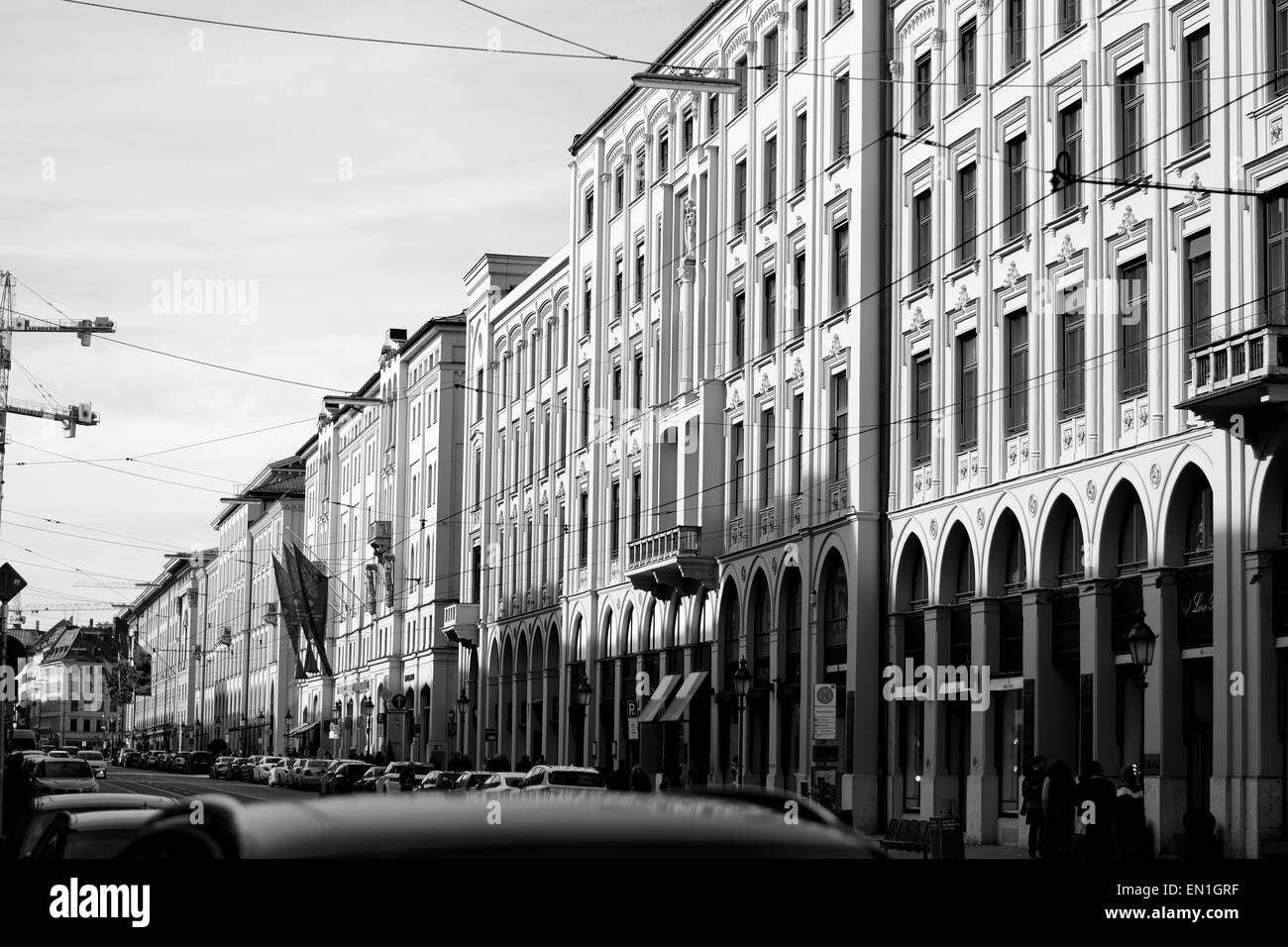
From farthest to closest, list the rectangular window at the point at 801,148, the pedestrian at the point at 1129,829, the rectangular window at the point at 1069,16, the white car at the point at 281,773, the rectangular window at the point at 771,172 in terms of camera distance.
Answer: the white car at the point at 281,773 → the rectangular window at the point at 771,172 → the rectangular window at the point at 801,148 → the rectangular window at the point at 1069,16 → the pedestrian at the point at 1129,829

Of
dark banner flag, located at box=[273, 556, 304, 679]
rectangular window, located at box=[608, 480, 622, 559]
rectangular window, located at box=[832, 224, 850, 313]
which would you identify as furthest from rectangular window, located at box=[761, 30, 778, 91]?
dark banner flag, located at box=[273, 556, 304, 679]

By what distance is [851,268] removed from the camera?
45.8 m

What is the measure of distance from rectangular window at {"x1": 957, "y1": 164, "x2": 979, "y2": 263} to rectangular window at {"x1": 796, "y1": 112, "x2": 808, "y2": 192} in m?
8.56

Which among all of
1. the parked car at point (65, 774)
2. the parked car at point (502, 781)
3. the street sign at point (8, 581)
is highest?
the street sign at point (8, 581)

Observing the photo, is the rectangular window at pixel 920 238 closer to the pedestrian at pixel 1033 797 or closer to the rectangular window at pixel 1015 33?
the rectangular window at pixel 1015 33

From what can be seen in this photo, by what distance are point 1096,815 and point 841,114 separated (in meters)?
24.6

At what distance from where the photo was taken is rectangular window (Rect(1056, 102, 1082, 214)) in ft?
120

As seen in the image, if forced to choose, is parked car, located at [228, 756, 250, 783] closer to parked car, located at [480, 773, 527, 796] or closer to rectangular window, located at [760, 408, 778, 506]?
rectangular window, located at [760, 408, 778, 506]

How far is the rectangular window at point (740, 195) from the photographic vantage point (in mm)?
54062

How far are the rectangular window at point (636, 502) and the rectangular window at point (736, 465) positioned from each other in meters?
7.69

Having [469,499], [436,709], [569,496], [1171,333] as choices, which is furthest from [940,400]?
[436,709]

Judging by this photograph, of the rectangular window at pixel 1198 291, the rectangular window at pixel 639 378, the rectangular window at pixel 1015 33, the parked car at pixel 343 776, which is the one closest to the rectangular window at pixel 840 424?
the rectangular window at pixel 1015 33
